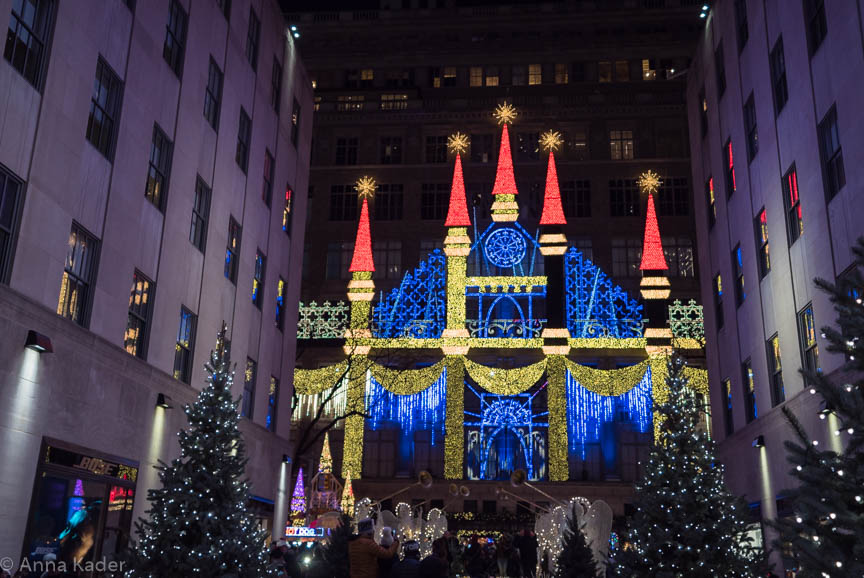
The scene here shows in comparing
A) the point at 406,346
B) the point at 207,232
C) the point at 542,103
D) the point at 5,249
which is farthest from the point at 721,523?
the point at 542,103

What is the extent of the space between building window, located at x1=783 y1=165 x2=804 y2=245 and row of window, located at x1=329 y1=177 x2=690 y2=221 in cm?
3252

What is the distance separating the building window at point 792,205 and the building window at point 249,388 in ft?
Answer: 55.6

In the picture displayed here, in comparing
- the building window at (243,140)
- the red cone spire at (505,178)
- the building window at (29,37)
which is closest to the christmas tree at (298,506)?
the building window at (243,140)

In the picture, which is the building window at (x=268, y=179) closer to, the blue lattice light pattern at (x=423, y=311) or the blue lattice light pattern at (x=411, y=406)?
the blue lattice light pattern at (x=423, y=311)

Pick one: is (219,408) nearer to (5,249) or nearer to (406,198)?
(5,249)

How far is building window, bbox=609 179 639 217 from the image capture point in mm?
55125

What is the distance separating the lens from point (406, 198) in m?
56.4

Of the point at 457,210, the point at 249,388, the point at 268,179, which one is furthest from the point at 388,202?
the point at 249,388

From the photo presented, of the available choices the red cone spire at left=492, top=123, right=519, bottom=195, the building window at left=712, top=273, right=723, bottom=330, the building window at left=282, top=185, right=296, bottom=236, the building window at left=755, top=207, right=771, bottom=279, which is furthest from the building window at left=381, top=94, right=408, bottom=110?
the building window at left=755, top=207, right=771, bottom=279

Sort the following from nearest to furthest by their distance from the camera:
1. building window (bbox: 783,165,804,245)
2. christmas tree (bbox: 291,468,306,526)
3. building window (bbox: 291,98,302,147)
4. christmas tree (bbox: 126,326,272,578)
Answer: christmas tree (bbox: 126,326,272,578) < building window (bbox: 783,165,804,245) < christmas tree (bbox: 291,468,306,526) < building window (bbox: 291,98,302,147)

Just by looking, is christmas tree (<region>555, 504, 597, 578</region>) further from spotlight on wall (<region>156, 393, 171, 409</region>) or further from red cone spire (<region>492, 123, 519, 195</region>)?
red cone spire (<region>492, 123, 519, 195</region>)

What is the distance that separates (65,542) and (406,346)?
24501mm

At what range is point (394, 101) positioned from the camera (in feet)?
195

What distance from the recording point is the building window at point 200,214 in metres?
23.3
